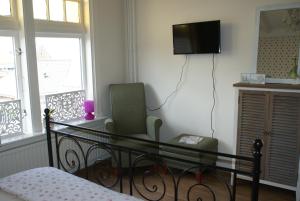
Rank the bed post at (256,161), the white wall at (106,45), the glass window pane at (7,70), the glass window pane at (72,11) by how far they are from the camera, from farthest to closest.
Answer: the white wall at (106,45) → the glass window pane at (72,11) → the glass window pane at (7,70) → the bed post at (256,161)

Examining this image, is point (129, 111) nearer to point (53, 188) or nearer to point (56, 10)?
point (56, 10)

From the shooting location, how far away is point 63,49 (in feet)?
11.4

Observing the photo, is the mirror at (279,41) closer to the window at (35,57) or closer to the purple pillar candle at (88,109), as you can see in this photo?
the purple pillar candle at (88,109)

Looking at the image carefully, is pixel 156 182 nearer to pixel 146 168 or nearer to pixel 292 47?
pixel 146 168

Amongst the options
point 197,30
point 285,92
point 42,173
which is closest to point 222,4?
point 197,30

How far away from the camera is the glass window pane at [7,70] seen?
112 inches

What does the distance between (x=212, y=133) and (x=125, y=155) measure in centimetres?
118

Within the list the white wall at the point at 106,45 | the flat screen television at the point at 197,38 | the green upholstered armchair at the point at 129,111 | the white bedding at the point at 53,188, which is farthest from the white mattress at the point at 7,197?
the flat screen television at the point at 197,38

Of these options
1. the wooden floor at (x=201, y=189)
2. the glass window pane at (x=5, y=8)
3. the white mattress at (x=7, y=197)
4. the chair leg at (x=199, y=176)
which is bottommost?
the wooden floor at (x=201, y=189)

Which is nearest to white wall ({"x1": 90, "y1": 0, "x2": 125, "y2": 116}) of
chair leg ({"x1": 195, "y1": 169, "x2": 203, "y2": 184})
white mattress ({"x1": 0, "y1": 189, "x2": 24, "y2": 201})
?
chair leg ({"x1": 195, "y1": 169, "x2": 203, "y2": 184})

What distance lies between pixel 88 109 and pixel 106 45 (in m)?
0.94

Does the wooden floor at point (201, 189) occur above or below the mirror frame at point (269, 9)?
below

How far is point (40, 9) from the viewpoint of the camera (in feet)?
10.3

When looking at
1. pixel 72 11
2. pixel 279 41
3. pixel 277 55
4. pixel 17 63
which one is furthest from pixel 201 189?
pixel 72 11
